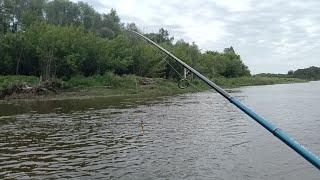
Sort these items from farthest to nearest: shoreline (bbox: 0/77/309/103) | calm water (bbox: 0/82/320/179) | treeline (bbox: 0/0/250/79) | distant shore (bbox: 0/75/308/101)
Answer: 1. treeline (bbox: 0/0/250/79)
2. distant shore (bbox: 0/75/308/101)
3. shoreline (bbox: 0/77/309/103)
4. calm water (bbox: 0/82/320/179)

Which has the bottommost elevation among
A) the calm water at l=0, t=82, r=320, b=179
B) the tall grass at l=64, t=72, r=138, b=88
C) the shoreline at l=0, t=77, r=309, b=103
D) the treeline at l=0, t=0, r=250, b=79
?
the calm water at l=0, t=82, r=320, b=179

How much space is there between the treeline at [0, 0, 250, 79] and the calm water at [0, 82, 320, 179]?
32.4 meters

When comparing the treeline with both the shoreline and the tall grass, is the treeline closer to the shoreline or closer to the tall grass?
the tall grass

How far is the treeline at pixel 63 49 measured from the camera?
81062 mm

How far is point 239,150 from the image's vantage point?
65.4 feet

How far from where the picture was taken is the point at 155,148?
2081 centimetres

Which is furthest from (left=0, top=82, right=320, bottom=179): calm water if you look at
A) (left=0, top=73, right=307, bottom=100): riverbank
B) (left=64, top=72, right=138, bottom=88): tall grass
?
(left=64, top=72, right=138, bottom=88): tall grass

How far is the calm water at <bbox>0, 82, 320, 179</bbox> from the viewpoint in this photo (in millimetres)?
16109

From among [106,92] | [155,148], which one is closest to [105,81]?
[106,92]

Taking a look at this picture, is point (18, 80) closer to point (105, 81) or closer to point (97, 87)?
point (97, 87)

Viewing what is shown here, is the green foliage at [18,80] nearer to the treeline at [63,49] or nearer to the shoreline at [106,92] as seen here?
the treeline at [63,49]

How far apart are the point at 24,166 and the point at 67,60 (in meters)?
63.8

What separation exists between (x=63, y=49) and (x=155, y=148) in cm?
6419

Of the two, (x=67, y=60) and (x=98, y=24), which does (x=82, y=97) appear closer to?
(x=67, y=60)
